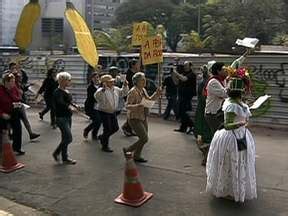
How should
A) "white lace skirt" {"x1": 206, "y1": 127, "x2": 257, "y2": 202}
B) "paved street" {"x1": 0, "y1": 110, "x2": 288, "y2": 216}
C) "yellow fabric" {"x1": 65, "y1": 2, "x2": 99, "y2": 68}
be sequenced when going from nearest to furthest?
1. "white lace skirt" {"x1": 206, "y1": 127, "x2": 257, "y2": 202}
2. "paved street" {"x1": 0, "y1": 110, "x2": 288, "y2": 216}
3. "yellow fabric" {"x1": 65, "y1": 2, "x2": 99, "y2": 68}

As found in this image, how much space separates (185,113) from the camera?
1152 centimetres

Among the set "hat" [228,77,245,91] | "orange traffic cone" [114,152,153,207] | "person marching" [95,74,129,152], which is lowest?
"orange traffic cone" [114,152,153,207]

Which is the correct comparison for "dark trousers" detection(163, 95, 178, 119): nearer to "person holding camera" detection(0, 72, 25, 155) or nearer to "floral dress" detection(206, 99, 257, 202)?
"person holding camera" detection(0, 72, 25, 155)

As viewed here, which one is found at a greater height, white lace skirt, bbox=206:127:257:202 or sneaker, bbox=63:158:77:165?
white lace skirt, bbox=206:127:257:202

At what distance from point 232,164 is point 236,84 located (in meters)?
0.95

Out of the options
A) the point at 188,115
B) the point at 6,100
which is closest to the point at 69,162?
the point at 6,100

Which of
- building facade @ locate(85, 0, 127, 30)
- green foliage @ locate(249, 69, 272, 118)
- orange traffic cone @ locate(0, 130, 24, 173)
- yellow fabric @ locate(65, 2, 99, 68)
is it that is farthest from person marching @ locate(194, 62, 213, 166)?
building facade @ locate(85, 0, 127, 30)

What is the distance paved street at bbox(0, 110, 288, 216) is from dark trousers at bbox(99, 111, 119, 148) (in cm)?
25

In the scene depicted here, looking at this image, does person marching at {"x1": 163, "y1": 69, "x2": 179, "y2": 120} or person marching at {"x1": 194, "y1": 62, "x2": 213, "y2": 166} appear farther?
person marching at {"x1": 163, "y1": 69, "x2": 179, "y2": 120}

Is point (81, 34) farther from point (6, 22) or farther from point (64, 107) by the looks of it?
point (6, 22)

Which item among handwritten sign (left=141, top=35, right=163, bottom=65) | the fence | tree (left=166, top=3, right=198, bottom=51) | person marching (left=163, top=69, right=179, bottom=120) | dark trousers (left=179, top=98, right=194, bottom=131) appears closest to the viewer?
dark trousers (left=179, top=98, right=194, bottom=131)

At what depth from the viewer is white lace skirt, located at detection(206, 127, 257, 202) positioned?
587cm

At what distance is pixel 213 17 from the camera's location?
5906 cm

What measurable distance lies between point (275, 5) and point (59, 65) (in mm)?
41284
